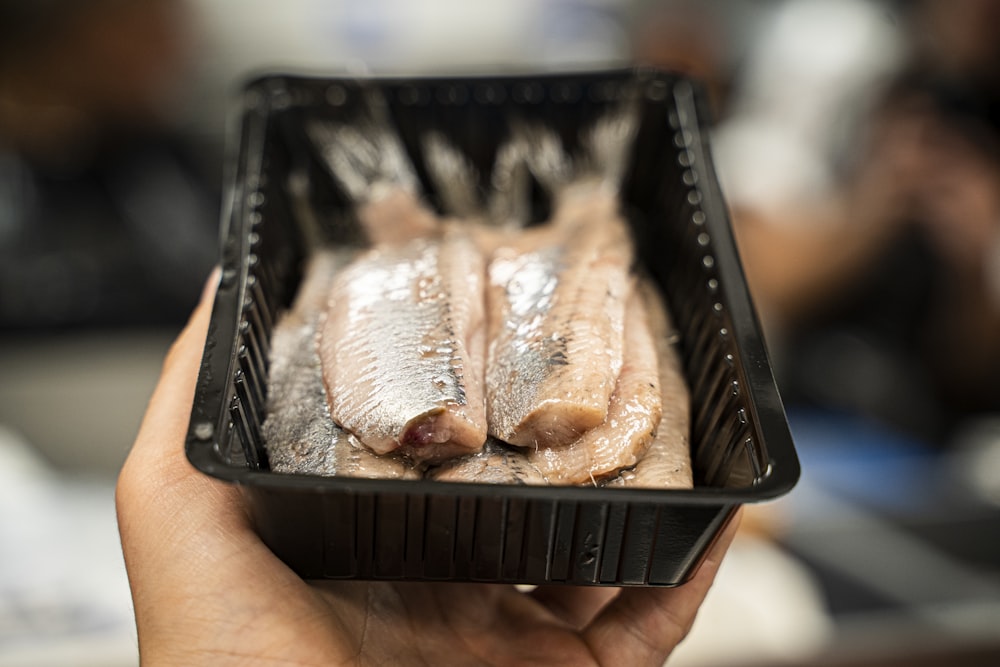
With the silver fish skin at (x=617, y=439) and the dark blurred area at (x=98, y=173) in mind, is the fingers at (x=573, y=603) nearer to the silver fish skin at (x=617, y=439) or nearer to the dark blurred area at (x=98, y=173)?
the silver fish skin at (x=617, y=439)

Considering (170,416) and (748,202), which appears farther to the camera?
(748,202)

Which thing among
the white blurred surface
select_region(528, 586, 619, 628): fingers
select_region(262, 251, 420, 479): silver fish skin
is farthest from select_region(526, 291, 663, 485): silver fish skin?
the white blurred surface

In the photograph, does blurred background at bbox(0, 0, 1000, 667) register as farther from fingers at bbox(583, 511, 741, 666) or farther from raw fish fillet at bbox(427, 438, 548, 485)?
raw fish fillet at bbox(427, 438, 548, 485)

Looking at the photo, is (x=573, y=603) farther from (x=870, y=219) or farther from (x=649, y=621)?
(x=870, y=219)

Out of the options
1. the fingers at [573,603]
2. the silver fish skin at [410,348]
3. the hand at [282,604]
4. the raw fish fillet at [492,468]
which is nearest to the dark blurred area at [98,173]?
the hand at [282,604]

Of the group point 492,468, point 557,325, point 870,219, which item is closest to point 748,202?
point 870,219

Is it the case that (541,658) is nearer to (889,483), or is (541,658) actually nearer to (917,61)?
(889,483)
